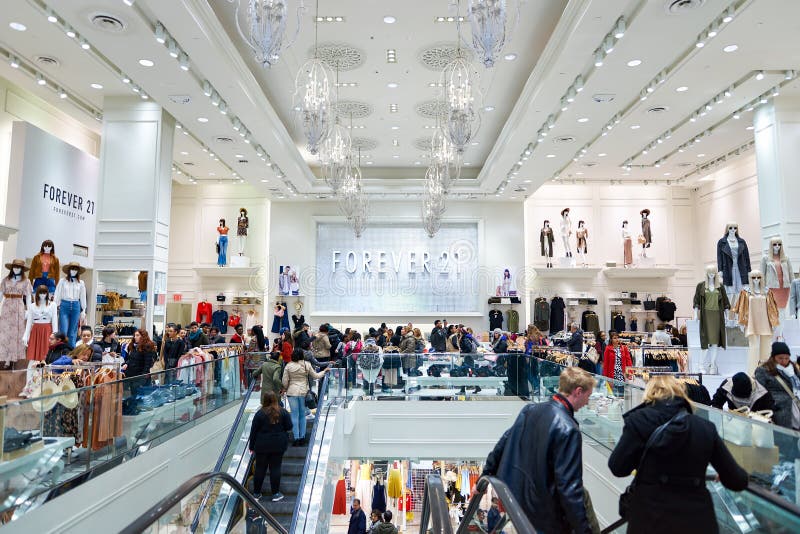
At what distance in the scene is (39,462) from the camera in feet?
14.0

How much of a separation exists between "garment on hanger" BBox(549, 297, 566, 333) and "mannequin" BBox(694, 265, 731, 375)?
8.33 m

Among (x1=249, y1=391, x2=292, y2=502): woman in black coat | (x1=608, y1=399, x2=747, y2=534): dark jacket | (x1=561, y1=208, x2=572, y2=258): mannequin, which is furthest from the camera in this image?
(x1=561, y1=208, x2=572, y2=258): mannequin

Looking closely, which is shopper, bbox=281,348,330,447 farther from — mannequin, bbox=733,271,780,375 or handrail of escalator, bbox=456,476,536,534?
mannequin, bbox=733,271,780,375

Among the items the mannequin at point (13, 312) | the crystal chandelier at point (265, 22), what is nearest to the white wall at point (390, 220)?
the mannequin at point (13, 312)

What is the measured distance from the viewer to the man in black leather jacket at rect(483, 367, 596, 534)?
2.55m

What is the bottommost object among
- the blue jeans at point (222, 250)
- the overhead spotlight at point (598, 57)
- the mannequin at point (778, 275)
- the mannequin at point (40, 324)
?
the mannequin at point (40, 324)

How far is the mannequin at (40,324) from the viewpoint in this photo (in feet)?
26.0

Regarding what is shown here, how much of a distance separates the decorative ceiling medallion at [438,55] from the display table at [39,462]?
26.3 ft

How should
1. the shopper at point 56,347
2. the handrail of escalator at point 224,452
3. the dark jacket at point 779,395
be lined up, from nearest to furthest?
the handrail of escalator at point 224,452 → the dark jacket at point 779,395 → the shopper at point 56,347

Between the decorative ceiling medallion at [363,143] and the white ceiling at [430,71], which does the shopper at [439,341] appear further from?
the decorative ceiling medallion at [363,143]

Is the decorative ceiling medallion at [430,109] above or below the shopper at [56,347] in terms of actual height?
above

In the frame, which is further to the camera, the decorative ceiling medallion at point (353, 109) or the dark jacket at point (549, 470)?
the decorative ceiling medallion at point (353, 109)

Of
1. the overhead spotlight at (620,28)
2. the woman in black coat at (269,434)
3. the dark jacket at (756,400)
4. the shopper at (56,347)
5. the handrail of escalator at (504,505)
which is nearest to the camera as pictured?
the handrail of escalator at (504,505)

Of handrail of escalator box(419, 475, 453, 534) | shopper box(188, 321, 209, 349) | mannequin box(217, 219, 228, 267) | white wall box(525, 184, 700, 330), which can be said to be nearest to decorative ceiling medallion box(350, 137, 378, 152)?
mannequin box(217, 219, 228, 267)
